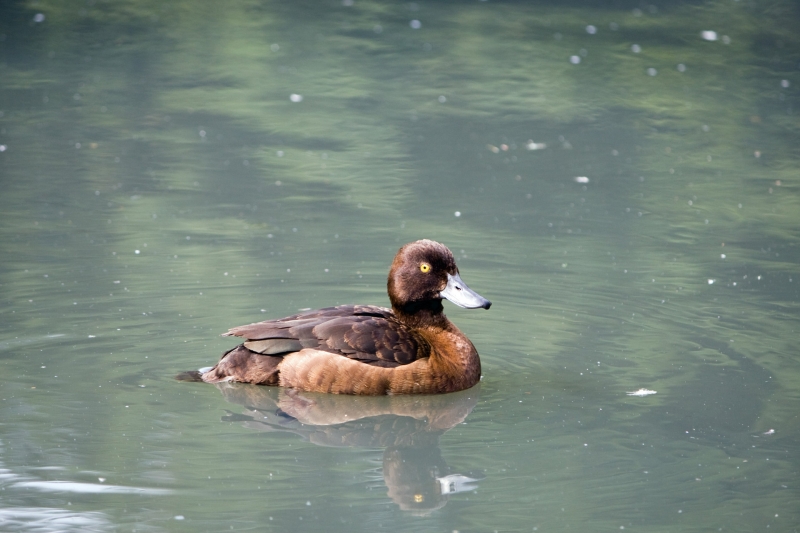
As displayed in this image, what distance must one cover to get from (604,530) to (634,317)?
327 cm

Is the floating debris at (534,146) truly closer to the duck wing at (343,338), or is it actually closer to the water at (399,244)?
the water at (399,244)

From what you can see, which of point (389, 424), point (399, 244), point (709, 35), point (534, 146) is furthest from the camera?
point (709, 35)

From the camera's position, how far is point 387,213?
10.9 meters

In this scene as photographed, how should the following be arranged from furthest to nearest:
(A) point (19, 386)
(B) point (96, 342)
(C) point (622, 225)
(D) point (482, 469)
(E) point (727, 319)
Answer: (C) point (622, 225) < (E) point (727, 319) < (B) point (96, 342) < (A) point (19, 386) < (D) point (482, 469)

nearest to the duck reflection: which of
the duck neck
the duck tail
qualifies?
the duck tail

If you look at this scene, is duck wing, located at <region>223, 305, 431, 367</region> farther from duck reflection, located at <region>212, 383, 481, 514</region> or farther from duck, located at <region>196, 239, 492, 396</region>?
duck reflection, located at <region>212, 383, 481, 514</region>

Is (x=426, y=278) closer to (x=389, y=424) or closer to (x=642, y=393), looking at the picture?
(x=389, y=424)

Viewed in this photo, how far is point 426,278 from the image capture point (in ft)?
24.2

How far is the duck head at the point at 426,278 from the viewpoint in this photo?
736cm

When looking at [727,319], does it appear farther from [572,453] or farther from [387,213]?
[387,213]

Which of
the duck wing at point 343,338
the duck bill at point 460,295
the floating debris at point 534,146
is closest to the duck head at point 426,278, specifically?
the duck bill at point 460,295

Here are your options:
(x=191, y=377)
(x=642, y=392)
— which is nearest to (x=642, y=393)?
→ (x=642, y=392)

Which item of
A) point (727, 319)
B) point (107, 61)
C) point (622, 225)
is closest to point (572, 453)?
point (727, 319)

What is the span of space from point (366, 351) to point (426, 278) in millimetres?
656
